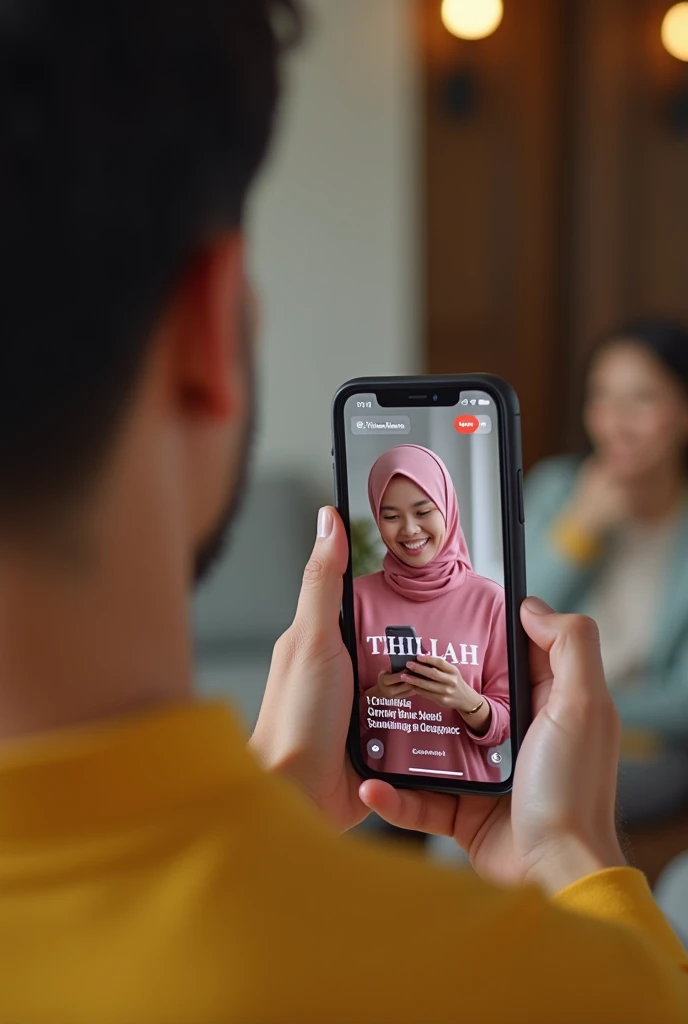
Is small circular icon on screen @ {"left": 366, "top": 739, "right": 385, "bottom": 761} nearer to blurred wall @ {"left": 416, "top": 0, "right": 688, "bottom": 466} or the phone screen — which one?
the phone screen

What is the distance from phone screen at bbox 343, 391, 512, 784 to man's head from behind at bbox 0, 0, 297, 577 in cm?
34

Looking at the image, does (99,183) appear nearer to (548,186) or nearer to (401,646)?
(401,646)

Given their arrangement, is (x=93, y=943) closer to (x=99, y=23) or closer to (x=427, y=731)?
(x=99, y=23)

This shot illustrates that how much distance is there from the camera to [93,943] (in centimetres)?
36

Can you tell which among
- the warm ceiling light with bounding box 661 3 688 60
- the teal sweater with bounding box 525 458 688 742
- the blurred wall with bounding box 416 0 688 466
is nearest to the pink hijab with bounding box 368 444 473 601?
the warm ceiling light with bounding box 661 3 688 60

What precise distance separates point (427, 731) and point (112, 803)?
41 cm

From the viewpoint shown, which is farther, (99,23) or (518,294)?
(518,294)

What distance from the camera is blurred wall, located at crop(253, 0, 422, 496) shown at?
10.8ft

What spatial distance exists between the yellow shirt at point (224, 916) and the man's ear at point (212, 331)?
10 centimetres

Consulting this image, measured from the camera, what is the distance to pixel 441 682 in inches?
29.3

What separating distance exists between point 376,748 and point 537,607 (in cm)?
14

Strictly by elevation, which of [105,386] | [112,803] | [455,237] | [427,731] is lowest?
[427,731]

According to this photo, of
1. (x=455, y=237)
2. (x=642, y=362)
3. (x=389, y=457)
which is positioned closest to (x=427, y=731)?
(x=389, y=457)

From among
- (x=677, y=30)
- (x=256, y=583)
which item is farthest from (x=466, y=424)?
(x=256, y=583)
